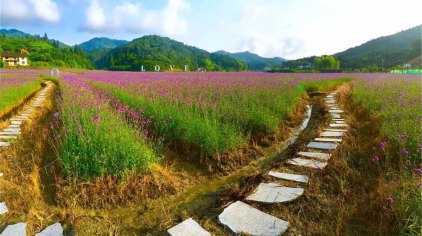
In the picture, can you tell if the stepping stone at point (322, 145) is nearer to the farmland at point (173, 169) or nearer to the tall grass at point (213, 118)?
the farmland at point (173, 169)

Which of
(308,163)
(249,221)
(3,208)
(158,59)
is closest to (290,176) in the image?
(308,163)

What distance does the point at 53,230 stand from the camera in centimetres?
281

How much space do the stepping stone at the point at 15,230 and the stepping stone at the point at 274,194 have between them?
2.26 meters

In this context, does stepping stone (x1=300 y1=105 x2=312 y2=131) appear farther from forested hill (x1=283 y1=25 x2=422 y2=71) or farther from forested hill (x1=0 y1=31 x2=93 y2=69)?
forested hill (x1=0 y1=31 x2=93 y2=69)

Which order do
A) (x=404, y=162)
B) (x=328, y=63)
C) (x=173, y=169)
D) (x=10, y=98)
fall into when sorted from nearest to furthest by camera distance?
1. (x=404, y=162)
2. (x=173, y=169)
3. (x=10, y=98)
4. (x=328, y=63)

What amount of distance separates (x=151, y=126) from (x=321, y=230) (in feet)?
14.4

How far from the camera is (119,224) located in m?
3.02

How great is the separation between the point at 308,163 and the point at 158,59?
94483 mm

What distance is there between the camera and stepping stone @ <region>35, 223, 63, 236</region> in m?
2.75

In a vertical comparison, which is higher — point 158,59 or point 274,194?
point 158,59

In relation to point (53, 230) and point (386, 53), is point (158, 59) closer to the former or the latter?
point (386, 53)

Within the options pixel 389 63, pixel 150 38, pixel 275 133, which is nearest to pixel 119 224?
pixel 275 133

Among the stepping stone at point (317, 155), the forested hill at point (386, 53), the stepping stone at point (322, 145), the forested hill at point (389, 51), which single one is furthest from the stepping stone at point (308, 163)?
the forested hill at point (389, 51)

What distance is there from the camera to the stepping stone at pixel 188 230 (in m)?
2.66
